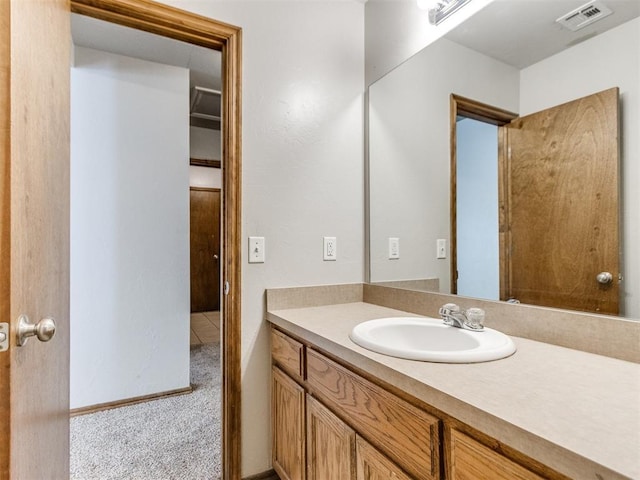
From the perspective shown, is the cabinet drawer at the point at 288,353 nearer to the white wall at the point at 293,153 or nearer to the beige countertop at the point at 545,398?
the white wall at the point at 293,153

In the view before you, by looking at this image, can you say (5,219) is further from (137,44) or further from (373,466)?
(137,44)

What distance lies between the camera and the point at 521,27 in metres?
1.16

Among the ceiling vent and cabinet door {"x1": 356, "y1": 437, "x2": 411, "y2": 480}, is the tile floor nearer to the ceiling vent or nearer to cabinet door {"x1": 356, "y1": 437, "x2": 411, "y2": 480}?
cabinet door {"x1": 356, "y1": 437, "x2": 411, "y2": 480}

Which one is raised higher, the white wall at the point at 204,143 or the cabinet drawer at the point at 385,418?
the white wall at the point at 204,143

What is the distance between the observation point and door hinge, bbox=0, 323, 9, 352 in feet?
2.19

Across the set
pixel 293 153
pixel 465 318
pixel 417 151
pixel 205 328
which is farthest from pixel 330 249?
pixel 205 328

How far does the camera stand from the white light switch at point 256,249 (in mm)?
1547

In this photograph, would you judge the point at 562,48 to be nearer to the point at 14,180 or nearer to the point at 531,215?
the point at 531,215

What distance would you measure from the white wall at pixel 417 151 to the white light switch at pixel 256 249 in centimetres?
59

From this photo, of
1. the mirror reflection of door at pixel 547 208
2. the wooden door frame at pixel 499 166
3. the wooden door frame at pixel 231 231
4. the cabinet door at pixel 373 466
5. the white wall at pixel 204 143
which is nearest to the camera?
the cabinet door at pixel 373 466

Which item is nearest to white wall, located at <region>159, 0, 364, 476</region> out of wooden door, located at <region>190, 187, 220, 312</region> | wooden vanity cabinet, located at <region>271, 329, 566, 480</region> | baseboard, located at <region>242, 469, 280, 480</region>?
baseboard, located at <region>242, 469, 280, 480</region>

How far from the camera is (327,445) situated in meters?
1.12

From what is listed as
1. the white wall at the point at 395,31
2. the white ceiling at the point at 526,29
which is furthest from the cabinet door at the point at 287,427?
the white wall at the point at 395,31

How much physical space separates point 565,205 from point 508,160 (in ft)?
0.91
